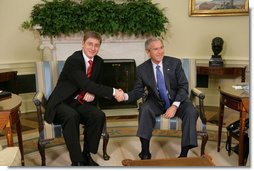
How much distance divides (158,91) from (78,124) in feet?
1.59

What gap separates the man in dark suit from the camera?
1.67 metres

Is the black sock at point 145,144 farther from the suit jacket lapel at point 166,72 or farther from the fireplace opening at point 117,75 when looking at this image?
the fireplace opening at point 117,75

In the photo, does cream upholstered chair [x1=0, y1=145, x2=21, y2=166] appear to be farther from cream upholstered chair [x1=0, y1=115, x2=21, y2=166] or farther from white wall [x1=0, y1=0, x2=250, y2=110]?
white wall [x1=0, y1=0, x2=250, y2=110]

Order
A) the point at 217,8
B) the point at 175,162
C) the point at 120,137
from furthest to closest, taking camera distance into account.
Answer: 1. the point at 217,8
2. the point at 120,137
3. the point at 175,162

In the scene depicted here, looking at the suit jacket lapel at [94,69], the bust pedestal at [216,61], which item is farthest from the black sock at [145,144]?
the bust pedestal at [216,61]

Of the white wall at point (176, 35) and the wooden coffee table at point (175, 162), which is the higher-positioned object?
the white wall at point (176, 35)

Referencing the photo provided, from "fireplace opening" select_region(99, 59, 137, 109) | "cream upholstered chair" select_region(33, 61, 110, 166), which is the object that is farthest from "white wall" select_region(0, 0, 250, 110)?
"cream upholstered chair" select_region(33, 61, 110, 166)

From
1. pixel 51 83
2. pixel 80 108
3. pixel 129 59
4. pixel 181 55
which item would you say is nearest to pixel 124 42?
pixel 129 59

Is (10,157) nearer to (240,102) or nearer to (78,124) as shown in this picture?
(78,124)

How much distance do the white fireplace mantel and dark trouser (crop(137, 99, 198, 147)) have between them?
1153mm

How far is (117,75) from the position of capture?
9.31ft

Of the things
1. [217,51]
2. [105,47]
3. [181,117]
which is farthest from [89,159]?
[217,51]

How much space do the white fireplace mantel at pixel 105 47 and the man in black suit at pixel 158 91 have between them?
107 centimetres

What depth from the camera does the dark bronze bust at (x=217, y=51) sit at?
275cm
